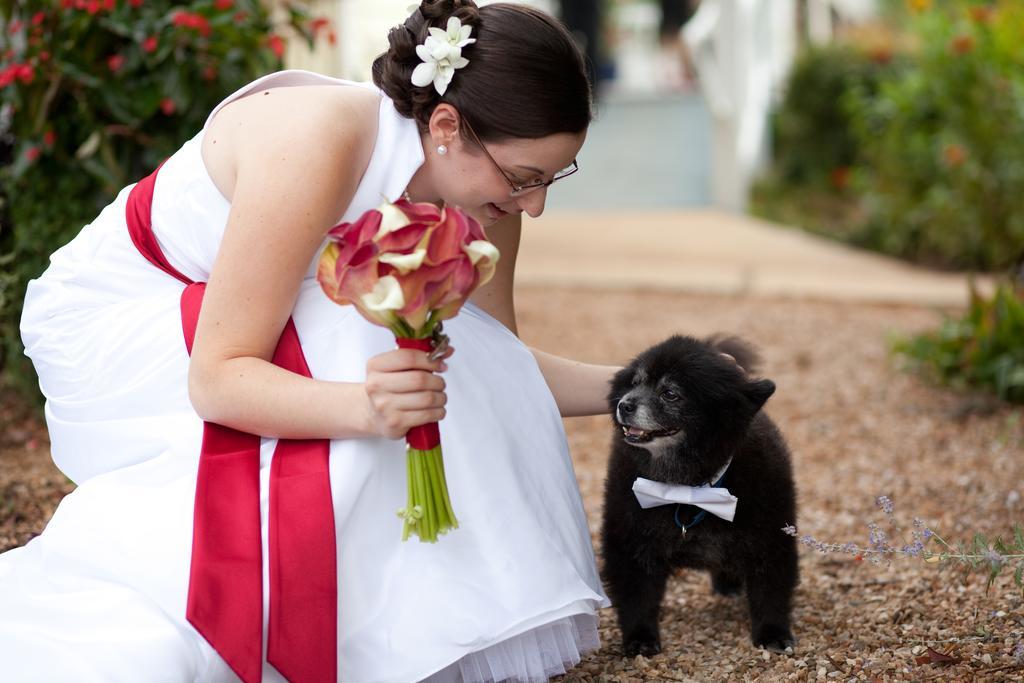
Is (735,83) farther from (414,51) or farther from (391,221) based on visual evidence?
(391,221)

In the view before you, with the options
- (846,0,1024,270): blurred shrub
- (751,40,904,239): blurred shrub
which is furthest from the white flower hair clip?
(751,40,904,239): blurred shrub

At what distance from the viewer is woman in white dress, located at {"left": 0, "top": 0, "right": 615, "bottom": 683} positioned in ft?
6.32

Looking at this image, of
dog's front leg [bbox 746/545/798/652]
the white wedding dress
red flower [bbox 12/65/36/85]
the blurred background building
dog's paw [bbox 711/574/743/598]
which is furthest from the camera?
the blurred background building

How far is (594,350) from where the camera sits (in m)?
5.73

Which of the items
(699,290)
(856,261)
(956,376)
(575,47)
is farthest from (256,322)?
(856,261)

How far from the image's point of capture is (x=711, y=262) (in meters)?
8.16

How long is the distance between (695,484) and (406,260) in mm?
1062

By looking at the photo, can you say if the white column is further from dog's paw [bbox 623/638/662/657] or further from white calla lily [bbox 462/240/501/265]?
white calla lily [bbox 462/240/501/265]

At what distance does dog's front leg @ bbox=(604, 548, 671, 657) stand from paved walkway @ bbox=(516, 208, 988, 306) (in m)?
4.70

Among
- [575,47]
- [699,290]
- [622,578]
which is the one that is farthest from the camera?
[699,290]

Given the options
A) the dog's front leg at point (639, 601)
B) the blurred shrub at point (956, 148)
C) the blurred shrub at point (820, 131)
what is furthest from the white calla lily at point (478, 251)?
the blurred shrub at point (820, 131)

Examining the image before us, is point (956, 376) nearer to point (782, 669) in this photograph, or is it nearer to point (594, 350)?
point (594, 350)

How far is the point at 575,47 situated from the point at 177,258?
855mm

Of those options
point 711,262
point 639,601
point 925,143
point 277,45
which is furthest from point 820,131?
point 639,601
